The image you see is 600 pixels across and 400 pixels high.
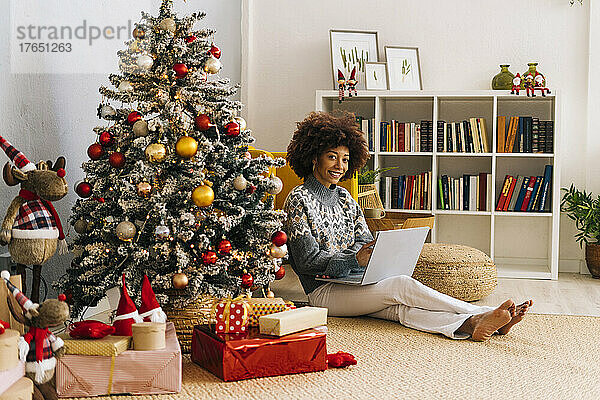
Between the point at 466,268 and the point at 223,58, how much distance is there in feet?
6.66

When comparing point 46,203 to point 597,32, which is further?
point 597,32

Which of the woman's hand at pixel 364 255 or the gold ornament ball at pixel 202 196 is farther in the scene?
the woman's hand at pixel 364 255

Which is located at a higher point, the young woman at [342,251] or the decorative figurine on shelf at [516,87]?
the decorative figurine on shelf at [516,87]

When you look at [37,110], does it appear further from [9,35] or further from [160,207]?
[160,207]

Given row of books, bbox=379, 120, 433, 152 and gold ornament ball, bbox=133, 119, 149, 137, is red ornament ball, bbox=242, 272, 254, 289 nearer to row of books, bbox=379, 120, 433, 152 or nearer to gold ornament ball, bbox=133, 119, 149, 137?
gold ornament ball, bbox=133, 119, 149, 137

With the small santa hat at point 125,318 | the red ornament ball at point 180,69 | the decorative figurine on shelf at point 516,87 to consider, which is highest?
the decorative figurine on shelf at point 516,87

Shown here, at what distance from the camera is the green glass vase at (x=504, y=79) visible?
14.6 feet

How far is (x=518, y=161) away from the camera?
15.2 feet

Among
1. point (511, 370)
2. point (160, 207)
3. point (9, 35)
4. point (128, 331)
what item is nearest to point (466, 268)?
point (511, 370)

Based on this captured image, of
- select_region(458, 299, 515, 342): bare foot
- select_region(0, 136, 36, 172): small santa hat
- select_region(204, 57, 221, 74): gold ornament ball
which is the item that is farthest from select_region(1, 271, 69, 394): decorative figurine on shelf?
select_region(458, 299, 515, 342): bare foot

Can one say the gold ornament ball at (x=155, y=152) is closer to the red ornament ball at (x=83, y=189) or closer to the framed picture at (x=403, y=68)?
the red ornament ball at (x=83, y=189)

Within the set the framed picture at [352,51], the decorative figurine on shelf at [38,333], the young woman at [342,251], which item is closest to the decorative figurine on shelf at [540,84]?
the framed picture at [352,51]

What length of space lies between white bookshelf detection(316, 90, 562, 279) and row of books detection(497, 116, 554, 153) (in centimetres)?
6

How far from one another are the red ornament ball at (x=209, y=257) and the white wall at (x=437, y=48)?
106 inches
